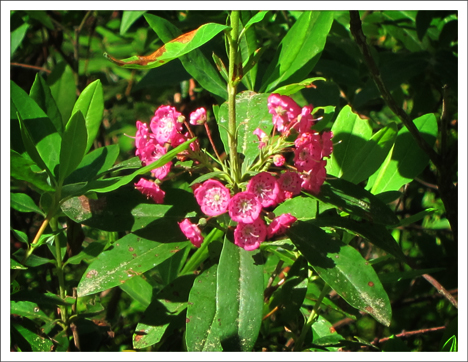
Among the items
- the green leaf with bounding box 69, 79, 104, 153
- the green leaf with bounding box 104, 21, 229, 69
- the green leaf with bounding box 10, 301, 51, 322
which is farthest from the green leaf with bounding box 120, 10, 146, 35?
the green leaf with bounding box 10, 301, 51, 322

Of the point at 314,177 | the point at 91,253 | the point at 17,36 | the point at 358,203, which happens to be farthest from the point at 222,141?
the point at 17,36

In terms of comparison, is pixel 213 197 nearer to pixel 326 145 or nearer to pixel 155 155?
pixel 155 155

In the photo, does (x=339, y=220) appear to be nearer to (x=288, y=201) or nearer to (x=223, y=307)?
(x=288, y=201)

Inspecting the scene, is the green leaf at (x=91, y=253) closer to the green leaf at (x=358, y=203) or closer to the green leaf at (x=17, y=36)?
the green leaf at (x=358, y=203)

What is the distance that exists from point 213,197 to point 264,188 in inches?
4.8

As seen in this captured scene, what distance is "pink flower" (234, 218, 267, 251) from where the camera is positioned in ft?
3.97

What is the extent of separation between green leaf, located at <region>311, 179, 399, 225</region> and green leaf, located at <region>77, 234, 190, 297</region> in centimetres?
40

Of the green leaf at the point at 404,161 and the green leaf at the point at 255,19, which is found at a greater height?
the green leaf at the point at 255,19

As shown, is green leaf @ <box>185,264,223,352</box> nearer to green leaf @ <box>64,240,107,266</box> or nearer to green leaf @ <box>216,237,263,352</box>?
green leaf @ <box>216,237,263,352</box>

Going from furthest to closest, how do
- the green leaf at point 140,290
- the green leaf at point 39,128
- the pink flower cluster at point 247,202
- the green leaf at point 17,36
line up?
the green leaf at point 17,36, the green leaf at point 140,290, the green leaf at point 39,128, the pink flower cluster at point 247,202

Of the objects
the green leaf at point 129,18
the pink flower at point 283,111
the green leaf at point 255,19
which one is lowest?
the pink flower at point 283,111

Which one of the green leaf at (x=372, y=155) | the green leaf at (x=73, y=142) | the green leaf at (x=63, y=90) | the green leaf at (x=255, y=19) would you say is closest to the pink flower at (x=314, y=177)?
the green leaf at (x=372, y=155)

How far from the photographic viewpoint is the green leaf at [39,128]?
4.48 feet

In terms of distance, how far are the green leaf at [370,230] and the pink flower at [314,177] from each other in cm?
11
